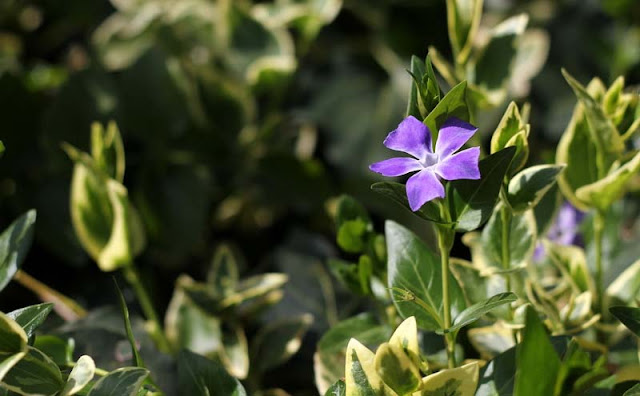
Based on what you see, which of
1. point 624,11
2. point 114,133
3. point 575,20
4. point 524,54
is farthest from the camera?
point 575,20

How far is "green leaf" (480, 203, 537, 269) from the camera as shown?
0.66 meters

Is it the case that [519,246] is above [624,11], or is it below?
below

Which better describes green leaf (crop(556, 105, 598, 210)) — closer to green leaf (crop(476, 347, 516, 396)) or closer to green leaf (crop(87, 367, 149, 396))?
green leaf (crop(476, 347, 516, 396))

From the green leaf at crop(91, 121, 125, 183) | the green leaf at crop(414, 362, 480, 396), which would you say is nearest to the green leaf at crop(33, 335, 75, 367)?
the green leaf at crop(91, 121, 125, 183)

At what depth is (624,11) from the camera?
1.36m

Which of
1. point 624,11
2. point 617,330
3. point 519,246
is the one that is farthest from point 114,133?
point 624,11

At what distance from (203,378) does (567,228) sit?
50 centimetres

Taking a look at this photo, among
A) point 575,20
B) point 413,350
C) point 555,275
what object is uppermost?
point 575,20

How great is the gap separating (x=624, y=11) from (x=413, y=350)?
3.38 feet

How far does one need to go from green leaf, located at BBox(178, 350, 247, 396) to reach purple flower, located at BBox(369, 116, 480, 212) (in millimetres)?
219

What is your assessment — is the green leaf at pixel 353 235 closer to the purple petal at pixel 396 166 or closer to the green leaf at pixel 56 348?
the purple petal at pixel 396 166

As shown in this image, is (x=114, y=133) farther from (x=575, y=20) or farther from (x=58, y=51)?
(x=575, y=20)

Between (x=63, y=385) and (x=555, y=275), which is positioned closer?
(x=63, y=385)

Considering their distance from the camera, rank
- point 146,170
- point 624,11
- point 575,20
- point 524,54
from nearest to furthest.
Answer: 1. point 146,170
2. point 524,54
3. point 624,11
4. point 575,20
